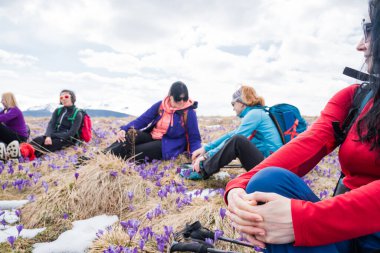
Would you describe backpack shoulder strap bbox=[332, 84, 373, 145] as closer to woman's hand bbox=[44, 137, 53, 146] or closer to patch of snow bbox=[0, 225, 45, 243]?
patch of snow bbox=[0, 225, 45, 243]

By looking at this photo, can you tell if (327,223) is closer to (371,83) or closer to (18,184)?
(371,83)

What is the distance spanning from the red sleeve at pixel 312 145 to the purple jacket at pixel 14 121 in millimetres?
9603

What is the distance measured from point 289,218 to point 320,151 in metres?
0.95

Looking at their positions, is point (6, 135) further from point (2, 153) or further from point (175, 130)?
point (175, 130)

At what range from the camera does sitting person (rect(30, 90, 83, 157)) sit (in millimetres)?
9859

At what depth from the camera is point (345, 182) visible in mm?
2213

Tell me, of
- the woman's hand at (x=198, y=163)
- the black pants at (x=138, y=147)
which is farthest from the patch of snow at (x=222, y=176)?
the black pants at (x=138, y=147)

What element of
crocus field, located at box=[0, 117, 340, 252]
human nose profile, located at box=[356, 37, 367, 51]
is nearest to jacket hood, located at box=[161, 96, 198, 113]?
crocus field, located at box=[0, 117, 340, 252]

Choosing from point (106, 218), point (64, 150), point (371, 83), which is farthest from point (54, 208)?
point (64, 150)

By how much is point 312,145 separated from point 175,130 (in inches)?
229

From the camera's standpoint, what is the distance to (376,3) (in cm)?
190

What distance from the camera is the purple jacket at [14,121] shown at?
32.3ft

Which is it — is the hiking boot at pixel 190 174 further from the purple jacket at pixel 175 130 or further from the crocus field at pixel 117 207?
the purple jacket at pixel 175 130

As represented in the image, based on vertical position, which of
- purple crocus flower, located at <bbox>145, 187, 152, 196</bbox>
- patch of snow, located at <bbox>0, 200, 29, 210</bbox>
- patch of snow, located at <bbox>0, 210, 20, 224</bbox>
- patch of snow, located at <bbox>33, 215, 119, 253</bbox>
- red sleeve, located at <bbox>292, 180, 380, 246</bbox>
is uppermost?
red sleeve, located at <bbox>292, 180, 380, 246</bbox>
